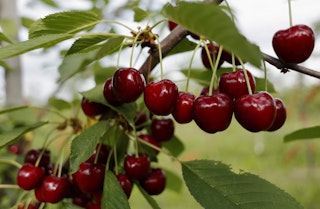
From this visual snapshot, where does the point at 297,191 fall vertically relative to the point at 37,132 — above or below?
below

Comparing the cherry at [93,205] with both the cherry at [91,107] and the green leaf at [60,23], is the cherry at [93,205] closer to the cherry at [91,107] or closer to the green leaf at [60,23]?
the cherry at [91,107]

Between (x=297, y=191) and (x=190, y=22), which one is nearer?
(x=190, y=22)

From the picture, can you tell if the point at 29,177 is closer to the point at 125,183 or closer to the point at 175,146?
the point at 125,183

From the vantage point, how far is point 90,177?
1.04m

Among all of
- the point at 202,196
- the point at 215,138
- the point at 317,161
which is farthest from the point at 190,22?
the point at 215,138

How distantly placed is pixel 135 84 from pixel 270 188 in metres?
0.40

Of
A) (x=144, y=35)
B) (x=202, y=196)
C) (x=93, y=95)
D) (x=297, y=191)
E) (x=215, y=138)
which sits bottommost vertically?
→ (x=215, y=138)

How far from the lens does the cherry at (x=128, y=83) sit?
37.0 inches

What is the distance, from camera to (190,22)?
26.7 inches

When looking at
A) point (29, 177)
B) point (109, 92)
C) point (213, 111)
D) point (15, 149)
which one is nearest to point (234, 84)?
point (213, 111)

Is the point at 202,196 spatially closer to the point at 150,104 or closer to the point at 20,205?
the point at 150,104

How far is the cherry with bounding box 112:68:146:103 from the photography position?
939 millimetres

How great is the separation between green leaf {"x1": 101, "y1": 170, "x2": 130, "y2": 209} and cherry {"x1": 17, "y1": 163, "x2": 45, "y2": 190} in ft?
0.84

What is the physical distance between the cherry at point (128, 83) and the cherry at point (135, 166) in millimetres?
209
